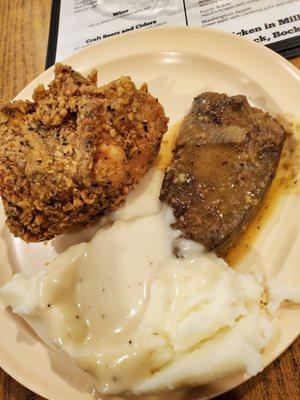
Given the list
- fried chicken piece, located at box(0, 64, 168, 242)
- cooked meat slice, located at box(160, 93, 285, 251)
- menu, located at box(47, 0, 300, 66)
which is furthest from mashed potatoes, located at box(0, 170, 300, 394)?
menu, located at box(47, 0, 300, 66)

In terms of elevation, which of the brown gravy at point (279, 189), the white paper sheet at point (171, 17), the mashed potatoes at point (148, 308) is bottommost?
the brown gravy at point (279, 189)

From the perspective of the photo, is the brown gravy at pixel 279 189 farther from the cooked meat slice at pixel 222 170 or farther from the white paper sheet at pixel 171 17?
the white paper sheet at pixel 171 17

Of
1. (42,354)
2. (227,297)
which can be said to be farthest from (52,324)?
(227,297)

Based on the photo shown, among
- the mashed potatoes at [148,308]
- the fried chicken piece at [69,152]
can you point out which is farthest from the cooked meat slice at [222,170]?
the fried chicken piece at [69,152]

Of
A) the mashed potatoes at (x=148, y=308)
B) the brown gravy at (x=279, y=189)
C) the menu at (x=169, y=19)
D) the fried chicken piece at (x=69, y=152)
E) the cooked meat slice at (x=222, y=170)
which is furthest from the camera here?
the menu at (x=169, y=19)

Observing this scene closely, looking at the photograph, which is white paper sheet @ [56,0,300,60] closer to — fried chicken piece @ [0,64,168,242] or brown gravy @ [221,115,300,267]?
brown gravy @ [221,115,300,267]
